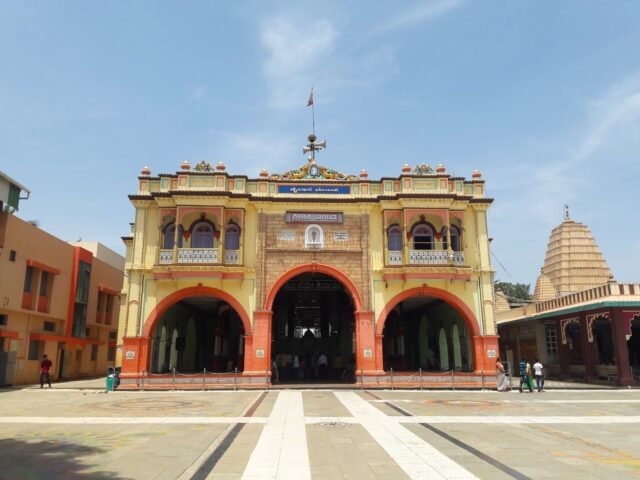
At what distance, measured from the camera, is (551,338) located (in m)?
31.4

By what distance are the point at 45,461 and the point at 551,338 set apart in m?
30.4

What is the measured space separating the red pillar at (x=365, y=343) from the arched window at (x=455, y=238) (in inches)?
233

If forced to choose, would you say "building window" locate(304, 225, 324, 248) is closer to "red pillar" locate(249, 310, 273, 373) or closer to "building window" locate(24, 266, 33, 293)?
"red pillar" locate(249, 310, 273, 373)

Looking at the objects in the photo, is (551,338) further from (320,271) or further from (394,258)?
(320,271)

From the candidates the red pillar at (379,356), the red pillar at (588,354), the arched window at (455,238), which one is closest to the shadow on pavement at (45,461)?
the red pillar at (379,356)

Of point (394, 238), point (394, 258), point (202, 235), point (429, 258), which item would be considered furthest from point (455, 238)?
point (202, 235)

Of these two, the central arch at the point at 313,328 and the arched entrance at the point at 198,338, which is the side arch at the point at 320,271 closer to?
the central arch at the point at 313,328

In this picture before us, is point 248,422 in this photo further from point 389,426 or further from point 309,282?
point 309,282

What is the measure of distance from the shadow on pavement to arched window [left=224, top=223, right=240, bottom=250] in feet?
52.8

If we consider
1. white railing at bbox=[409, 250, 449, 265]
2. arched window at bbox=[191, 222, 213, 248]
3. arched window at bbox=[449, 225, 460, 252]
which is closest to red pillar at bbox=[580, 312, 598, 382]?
arched window at bbox=[449, 225, 460, 252]

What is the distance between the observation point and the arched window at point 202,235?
25547mm

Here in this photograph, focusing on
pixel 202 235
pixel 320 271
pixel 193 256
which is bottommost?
pixel 320 271

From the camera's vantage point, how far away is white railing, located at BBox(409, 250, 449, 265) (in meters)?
24.9

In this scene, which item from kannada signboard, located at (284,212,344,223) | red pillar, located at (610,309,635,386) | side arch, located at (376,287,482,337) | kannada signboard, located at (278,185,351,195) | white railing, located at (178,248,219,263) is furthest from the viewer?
kannada signboard, located at (278,185,351,195)
